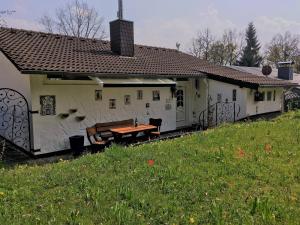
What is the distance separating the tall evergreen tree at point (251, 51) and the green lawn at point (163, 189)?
5000 cm

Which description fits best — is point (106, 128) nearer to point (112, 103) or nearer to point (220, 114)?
point (112, 103)

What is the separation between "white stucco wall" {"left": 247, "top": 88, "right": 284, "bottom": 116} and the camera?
63.2 ft

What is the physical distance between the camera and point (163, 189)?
208 inches

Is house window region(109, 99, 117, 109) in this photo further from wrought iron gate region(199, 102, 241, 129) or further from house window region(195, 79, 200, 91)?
house window region(195, 79, 200, 91)

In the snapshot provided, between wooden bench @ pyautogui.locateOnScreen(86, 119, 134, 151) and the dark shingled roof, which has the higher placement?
the dark shingled roof

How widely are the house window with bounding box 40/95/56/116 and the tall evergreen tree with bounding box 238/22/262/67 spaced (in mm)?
48328

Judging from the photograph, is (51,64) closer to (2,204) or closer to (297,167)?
(2,204)

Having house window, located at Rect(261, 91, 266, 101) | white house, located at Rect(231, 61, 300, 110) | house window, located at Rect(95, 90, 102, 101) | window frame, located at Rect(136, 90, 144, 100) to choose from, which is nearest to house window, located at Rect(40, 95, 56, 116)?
house window, located at Rect(95, 90, 102, 101)

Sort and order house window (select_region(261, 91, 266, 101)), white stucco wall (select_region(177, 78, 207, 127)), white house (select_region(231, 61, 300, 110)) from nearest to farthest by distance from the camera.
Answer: white stucco wall (select_region(177, 78, 207, 127)) → house window (select_region(261, 91, 266, 101)) → white house (select_region(231, 61, 300, 110))

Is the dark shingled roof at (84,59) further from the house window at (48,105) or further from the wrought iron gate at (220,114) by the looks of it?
the wrought iron gate at (220,114)

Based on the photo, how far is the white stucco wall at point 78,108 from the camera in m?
10.8

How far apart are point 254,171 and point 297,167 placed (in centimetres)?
101

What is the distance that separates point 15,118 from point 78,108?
2.20 metres

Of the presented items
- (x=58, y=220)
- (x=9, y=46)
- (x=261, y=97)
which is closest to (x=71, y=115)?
(x=9, y=46)
